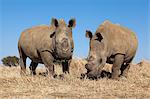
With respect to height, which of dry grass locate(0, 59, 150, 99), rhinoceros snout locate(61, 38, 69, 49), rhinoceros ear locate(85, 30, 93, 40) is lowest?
dry grass locate(0, 59, 150, 99)

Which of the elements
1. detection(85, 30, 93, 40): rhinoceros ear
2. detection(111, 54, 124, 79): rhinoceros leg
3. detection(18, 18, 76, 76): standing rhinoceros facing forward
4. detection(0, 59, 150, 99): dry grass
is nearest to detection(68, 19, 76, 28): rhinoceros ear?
detection(18, 18, 76, 76): standing rhinoceros facing forward

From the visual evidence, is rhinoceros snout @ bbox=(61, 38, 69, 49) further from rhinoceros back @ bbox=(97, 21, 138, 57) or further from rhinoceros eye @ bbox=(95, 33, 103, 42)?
rhinoceros back @ bbox=(97, 21, 138, 57)

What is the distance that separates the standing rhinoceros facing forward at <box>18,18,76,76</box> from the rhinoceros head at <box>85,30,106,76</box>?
0.85 meters

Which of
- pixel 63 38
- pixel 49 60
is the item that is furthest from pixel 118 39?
pixel 49 60

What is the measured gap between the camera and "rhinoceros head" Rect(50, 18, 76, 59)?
12.3 meters

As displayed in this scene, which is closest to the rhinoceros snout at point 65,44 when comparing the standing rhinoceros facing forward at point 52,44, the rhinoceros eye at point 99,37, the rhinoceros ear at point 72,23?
the standing rhinoceros facing forward at point 52,44

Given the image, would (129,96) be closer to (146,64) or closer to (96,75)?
(96,75)

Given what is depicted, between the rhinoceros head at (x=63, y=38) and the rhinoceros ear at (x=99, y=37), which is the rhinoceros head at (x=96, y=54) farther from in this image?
the rhinoceros head at (x=63, y=38)

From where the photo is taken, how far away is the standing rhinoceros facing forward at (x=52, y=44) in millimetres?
12383

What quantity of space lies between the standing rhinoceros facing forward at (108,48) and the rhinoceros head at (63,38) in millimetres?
779

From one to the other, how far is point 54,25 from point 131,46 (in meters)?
2.89

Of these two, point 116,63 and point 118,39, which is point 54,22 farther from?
point 116,63

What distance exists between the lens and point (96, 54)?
11.8 meters

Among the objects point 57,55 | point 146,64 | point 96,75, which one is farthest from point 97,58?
point 146,64
